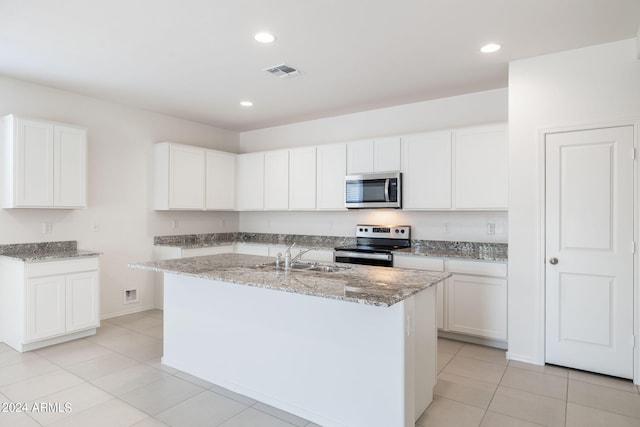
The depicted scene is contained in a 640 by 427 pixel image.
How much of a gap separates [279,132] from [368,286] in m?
4.29

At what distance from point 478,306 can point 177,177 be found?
4.03 meters

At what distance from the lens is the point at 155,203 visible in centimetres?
509

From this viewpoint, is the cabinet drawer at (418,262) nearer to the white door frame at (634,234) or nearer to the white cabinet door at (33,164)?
the white door frame at (634,234)

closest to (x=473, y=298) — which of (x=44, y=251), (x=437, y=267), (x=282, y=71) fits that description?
(x=437, y=267)

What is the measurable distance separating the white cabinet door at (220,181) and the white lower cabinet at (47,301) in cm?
194

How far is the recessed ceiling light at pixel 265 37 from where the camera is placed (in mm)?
2852

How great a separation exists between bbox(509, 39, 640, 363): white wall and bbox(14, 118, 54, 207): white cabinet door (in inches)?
179

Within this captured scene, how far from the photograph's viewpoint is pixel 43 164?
3809 millimetres

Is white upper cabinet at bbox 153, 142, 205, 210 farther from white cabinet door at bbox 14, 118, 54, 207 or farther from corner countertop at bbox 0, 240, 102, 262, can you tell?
white cabinet door at bbox 14, 118, 54, 207

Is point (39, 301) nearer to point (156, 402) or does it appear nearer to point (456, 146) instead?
point (156, 402)

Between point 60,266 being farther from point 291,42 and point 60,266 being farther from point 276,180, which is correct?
point 291,42

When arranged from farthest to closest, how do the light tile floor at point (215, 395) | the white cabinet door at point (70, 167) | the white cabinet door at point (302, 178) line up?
the white cabinet door at point (302, 178) < the white cabinet door at point (70, 167) < the light tile floor at point (215, 395)

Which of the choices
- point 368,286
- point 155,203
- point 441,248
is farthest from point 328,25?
point 155,203

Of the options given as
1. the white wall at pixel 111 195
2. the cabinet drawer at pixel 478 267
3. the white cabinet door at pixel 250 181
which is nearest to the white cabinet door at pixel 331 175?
the white cabinet door at pixel 250 181
